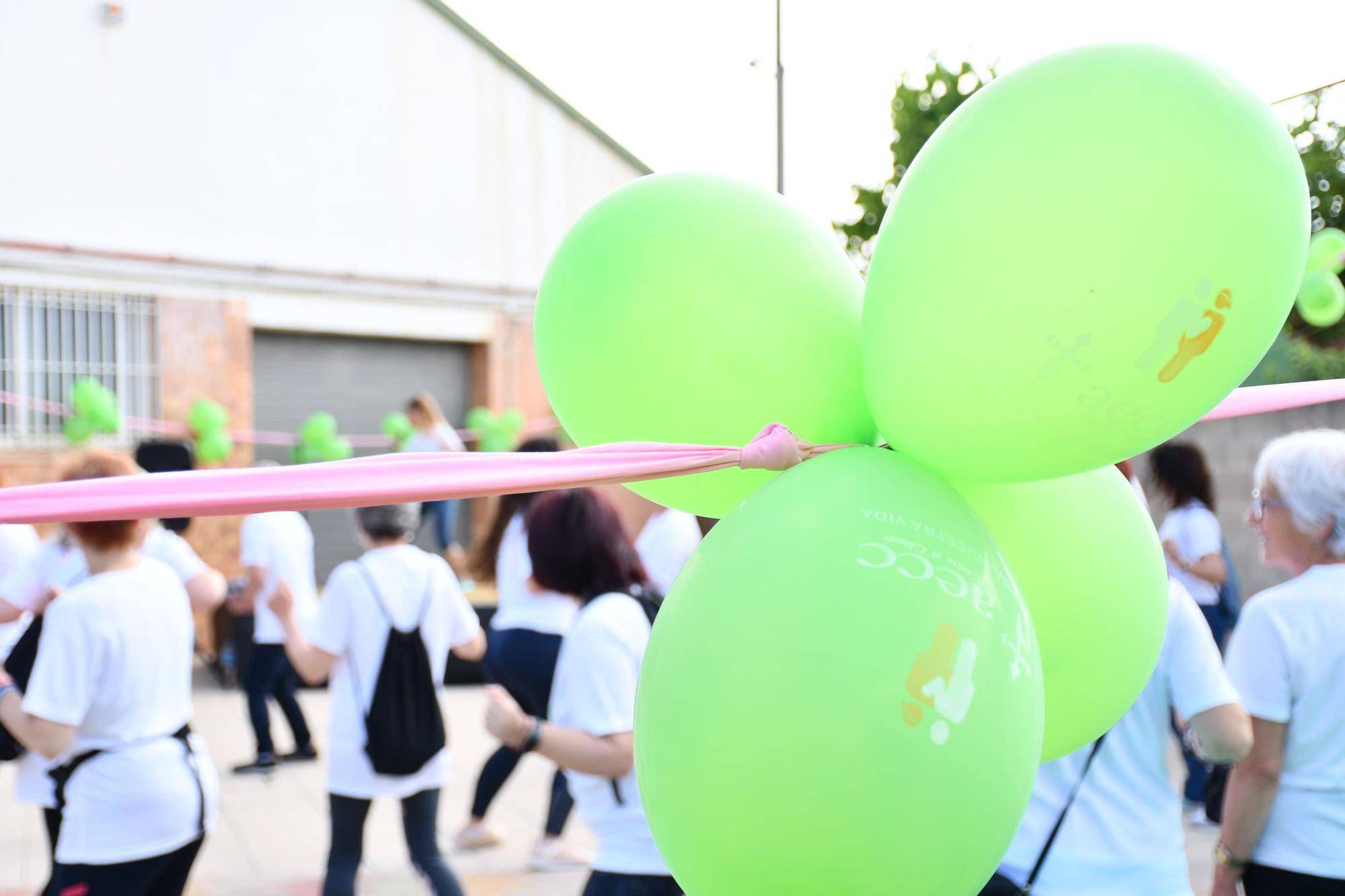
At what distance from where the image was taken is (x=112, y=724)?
8.36 ft

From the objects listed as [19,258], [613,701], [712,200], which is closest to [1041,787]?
[613,701]

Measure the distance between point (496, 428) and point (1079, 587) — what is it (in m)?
10.8

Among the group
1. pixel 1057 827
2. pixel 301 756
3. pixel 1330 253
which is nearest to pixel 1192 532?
pixel 1330 253

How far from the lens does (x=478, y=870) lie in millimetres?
4418

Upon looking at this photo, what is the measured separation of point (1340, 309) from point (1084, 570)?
6031 millimetres

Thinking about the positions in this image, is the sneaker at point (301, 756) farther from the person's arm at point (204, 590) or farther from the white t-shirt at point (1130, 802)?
the white t-shirt at point (1130, 802)

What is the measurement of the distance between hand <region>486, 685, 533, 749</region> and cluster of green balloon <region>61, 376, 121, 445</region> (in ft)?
27.6

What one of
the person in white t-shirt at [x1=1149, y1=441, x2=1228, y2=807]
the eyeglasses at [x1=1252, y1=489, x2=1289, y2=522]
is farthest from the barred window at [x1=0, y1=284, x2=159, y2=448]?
the eyeglasses at [x1=1252, y1=489, x2=1289, y2=522]

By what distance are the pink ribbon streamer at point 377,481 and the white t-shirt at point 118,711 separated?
1.42m

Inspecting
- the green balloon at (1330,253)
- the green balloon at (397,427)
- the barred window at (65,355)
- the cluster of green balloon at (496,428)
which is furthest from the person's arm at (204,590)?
the cluster of green balloon at (496,428)

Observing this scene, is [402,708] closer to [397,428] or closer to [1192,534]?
[1192,534]

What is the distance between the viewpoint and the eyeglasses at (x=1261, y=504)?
2.15 metres

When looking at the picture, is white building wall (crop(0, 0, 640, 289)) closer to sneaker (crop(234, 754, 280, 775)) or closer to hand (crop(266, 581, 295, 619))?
sneaker (crop(234, 754, 280, 775))

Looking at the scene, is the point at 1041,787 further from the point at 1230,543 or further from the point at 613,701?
the point at 1230,543
